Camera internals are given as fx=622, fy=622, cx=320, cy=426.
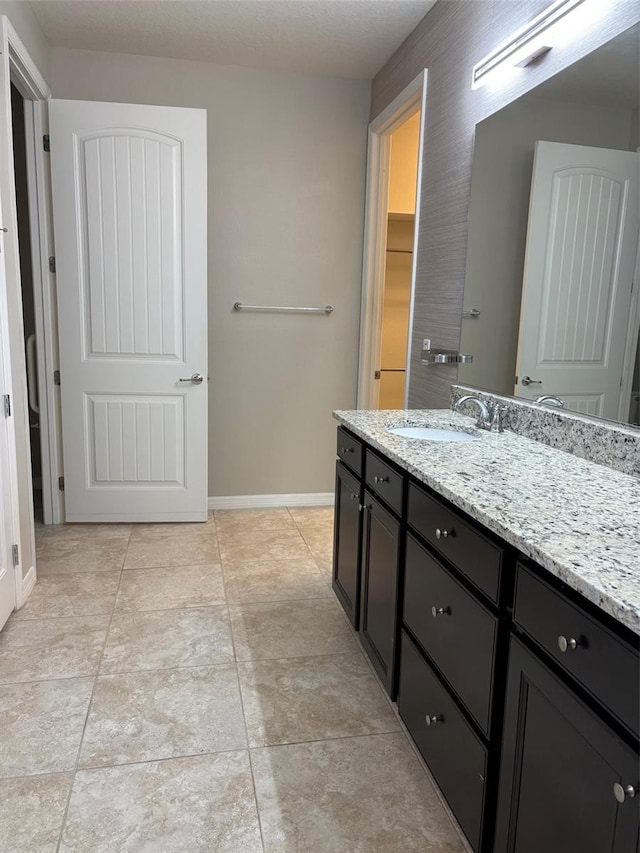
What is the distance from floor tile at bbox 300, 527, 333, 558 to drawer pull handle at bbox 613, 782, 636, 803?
8.02 ft

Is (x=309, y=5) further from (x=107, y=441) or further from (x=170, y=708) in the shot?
(x=170, y=708)

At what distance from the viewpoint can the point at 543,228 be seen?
6.74 ft

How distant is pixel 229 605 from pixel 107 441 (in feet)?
4.62

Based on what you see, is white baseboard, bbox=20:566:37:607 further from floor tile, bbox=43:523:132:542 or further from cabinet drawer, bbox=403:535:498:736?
cabinet drawer, bbox=403:535:498:736

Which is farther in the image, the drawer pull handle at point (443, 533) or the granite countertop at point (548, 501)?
the drawer pull handle at point (443, 533)

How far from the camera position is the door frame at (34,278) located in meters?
2.46

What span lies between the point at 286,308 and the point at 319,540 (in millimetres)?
1442

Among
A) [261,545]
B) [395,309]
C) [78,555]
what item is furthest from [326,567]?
[395,309]

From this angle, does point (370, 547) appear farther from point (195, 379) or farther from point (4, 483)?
point (195, 379)

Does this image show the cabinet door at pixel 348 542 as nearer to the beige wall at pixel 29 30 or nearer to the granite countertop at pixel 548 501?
the granite countertop at pixel 548 501

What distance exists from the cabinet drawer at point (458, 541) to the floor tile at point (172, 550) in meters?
1.75

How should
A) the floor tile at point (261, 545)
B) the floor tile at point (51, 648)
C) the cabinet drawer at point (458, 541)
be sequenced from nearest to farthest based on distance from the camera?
the cabinet drawer at point (458, 541) → the floor tile at point (51, 648) → the floor tile at point (261, 545)

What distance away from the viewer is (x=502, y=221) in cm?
229

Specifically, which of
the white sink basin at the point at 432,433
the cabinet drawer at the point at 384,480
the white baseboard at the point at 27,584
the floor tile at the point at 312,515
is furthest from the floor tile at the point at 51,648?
the floor tile at the point at 312,515
